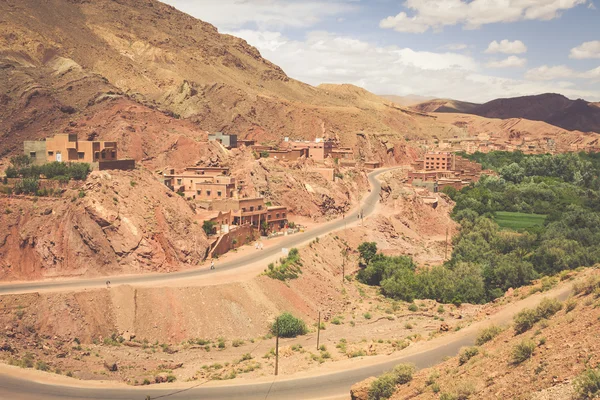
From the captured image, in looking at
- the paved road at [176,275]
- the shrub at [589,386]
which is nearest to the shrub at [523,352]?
the shrub at [589,386]

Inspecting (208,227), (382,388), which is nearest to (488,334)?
(382,388)

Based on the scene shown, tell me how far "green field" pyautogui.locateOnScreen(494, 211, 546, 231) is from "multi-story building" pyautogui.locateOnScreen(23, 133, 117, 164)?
133 ft

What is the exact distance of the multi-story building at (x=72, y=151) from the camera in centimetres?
4500

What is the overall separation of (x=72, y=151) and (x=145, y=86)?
50981mm

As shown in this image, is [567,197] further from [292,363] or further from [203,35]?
[203,35]

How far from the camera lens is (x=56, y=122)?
65.6 m

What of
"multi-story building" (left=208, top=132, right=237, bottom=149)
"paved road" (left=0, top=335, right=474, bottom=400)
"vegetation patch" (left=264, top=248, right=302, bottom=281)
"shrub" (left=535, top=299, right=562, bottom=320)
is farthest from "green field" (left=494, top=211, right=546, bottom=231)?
"paved road" (left=0, top=335, right=474, bottom=400)

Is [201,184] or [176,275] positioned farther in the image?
[201,184]

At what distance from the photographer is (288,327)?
3341 cm

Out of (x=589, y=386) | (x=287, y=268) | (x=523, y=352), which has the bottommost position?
(x=287, y=268)

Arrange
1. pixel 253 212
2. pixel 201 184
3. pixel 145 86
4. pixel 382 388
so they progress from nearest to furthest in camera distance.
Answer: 1. pixel 382 388
2. pixel 253 212
3. pixel 201 184
4. pixel 145 86

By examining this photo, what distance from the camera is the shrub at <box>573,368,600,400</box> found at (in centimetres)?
1243

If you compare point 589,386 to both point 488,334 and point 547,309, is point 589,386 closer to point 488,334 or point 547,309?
point 547,309

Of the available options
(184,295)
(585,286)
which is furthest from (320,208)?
(585,286)
